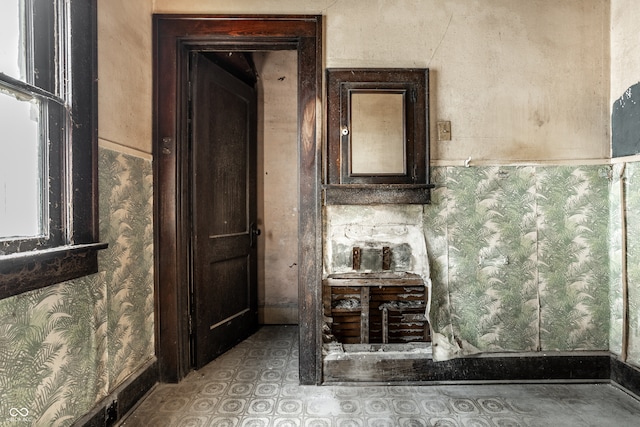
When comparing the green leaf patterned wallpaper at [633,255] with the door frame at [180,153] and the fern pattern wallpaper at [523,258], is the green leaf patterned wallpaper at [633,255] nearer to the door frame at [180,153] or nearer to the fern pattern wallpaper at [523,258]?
the fern pattern wallpaper at [523,258]

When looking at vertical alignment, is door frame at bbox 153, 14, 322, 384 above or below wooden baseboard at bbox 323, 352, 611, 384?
above

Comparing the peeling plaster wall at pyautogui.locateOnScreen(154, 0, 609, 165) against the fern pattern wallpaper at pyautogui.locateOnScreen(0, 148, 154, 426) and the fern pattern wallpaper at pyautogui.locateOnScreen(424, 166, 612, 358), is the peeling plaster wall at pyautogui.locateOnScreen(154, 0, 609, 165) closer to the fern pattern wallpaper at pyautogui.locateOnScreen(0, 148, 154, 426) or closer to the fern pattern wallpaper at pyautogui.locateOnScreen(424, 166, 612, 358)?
the fern pattern wallpaper at pyautogui.locateOnScreen(424, 166, 612, 358)

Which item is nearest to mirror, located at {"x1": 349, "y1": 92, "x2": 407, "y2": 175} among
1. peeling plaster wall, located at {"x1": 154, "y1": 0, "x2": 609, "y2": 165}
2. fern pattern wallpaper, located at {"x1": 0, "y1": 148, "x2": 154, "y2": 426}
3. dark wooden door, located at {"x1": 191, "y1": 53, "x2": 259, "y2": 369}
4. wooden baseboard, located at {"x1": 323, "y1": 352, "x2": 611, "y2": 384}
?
peeling plaster wall, located at {"x1": 154, "y1": 0, "x2": 609, "y2": 165}

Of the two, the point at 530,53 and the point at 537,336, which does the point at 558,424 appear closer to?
the point at 537,336

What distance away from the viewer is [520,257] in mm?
1987

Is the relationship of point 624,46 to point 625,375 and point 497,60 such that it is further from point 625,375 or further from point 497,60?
point 625,375

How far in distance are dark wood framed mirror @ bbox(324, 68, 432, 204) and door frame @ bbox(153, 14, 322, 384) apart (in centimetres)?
13

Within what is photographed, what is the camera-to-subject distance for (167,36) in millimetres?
1962

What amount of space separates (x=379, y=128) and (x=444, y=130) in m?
0.41

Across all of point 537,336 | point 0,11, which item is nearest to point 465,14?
point 537,336

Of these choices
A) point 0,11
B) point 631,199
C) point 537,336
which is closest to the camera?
point 0,11

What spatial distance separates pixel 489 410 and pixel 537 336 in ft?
1.97

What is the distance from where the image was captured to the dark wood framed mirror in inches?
76.1

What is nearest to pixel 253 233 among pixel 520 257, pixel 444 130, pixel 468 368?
pixel 444 130
